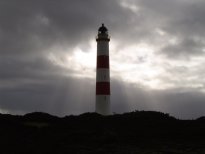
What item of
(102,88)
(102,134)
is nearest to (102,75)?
(102,88)

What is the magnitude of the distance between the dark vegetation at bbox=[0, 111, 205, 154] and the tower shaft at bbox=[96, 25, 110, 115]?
553 centimetres

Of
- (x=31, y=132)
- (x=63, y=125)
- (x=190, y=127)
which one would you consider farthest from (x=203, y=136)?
(x=31, y=132)

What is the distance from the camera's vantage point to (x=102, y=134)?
1062 inches

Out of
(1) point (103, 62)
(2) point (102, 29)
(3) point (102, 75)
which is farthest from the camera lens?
(2) point (102, 29)

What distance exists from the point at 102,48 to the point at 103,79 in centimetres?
344

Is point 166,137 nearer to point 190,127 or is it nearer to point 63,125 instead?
point 190,127

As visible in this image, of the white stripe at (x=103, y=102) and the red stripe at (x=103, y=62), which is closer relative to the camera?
the white stripe at (x=103, y=102)

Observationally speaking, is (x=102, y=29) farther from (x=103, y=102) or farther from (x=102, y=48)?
(x=103, y=102)

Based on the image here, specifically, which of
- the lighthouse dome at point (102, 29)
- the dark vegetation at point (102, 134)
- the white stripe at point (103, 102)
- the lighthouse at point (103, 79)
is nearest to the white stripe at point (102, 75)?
the lighthouse at point (103, 79)

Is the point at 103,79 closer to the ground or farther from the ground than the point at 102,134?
farther from the ground

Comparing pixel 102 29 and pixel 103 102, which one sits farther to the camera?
pixel 102 29

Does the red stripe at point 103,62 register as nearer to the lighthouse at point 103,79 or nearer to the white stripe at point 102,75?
the lighthouse at point 103,79

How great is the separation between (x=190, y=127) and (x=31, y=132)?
11931 millimetres

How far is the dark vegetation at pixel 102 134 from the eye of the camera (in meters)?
23.4
